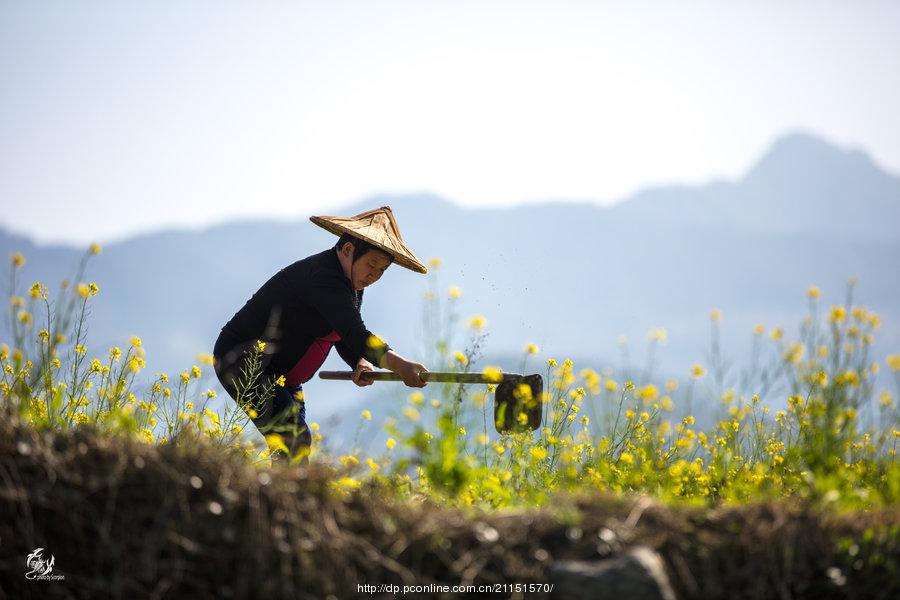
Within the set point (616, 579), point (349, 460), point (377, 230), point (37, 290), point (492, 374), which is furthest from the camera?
point (377, 230)

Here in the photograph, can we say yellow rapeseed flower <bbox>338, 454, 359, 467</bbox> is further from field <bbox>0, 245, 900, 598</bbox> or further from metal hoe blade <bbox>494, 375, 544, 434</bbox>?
metal hoe blade <bbox>494, 375, 544, 434</bbox>

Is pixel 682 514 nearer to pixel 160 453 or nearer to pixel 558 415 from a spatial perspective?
pixel 160 453

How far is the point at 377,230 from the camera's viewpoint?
4777 millimetres

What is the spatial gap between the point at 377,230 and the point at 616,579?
9.79 feet

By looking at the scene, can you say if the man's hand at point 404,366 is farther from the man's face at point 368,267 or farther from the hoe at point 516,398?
the man's face at point 368,267

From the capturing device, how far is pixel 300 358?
15.5 feet

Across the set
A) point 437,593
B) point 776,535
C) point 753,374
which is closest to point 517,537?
point 437,593

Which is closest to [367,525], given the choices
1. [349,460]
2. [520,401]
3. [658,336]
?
[349,460]

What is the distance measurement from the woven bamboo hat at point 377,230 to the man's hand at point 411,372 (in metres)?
0.75

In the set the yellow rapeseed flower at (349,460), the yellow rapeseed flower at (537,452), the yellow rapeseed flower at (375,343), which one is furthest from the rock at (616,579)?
the yellow rapeseed flower at (375,343)

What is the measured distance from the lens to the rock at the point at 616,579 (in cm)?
219

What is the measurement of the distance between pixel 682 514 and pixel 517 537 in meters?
0.54

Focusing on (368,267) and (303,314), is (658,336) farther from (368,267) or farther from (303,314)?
(303,314)

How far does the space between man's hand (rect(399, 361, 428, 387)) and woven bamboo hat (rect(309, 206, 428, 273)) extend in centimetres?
75
